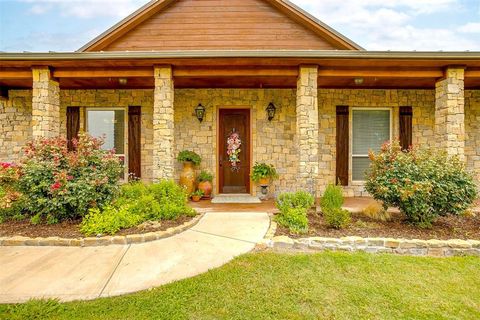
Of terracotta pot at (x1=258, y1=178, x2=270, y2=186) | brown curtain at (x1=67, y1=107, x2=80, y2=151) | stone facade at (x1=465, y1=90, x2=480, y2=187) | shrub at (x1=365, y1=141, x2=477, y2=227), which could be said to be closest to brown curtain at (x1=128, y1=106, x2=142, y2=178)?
brown curtain at (x1=67, y1=107, x2=80, y2=151)

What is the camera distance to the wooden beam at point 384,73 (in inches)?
217

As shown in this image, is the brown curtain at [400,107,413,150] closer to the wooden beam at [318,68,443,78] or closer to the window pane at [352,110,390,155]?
the window pane at [352,110,390,155]

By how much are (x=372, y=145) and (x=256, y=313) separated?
6.33m

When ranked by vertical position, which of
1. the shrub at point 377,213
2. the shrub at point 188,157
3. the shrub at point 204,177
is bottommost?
the shrub at point 377,213

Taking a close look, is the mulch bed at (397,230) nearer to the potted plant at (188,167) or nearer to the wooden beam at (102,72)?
the potted plant at (188,167)

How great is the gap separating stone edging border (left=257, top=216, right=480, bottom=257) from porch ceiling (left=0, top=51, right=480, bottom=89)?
3.35m

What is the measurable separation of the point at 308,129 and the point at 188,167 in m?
3.04

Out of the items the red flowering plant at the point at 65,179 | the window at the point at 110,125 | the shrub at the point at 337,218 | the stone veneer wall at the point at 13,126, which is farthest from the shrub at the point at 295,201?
the stone veneer wall at the point at 13,126

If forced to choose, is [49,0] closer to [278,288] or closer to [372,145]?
[372,145]

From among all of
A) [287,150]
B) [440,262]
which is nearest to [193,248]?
[440,262]

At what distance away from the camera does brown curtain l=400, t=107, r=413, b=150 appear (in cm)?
704

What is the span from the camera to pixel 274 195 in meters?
6.99

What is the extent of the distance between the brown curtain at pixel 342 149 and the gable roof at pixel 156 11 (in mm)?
1937

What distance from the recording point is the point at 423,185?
3916mm
